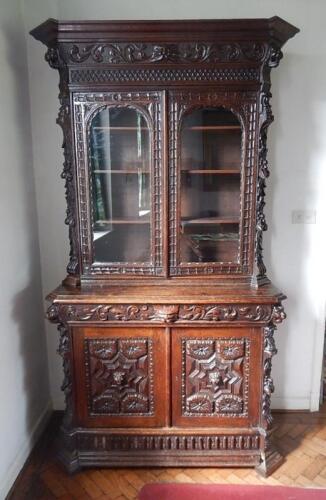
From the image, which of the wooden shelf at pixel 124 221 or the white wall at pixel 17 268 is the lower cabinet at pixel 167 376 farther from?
the wooden shelf at pixel 124 221

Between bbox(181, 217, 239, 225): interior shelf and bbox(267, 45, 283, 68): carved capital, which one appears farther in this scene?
bbox(181, 217, 239, 225): interior shelf

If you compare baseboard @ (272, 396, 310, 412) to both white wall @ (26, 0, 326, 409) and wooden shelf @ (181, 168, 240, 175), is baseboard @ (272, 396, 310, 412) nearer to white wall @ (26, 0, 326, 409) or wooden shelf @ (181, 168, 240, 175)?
white wall @ (26, 0, 326, 409)

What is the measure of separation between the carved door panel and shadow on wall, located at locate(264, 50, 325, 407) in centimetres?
52

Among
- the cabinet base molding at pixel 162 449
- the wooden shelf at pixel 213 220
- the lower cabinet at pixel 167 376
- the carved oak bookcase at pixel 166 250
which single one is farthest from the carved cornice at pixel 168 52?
the cabinet base molding at pixel 162 449

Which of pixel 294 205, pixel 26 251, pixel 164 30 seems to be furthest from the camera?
pixel 294 205

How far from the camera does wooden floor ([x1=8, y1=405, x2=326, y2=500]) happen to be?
5.37 feet

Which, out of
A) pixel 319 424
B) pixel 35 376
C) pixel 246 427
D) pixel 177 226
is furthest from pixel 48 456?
pixel 319 424

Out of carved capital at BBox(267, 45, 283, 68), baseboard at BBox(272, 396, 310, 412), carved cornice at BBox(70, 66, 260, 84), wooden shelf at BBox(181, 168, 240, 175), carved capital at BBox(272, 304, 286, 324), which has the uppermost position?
carved capital at BBox(267, 45, 283, 68)

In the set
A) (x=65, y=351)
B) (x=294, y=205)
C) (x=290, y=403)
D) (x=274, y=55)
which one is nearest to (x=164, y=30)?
(x=274, y=55)

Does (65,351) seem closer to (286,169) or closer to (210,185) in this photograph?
(210,185)

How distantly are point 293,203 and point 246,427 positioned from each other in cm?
124

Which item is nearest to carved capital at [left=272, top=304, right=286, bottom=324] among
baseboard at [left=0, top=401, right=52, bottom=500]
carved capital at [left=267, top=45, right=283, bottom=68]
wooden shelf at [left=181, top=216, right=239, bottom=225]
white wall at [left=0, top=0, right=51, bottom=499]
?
wooden shelf at [left=181, top=216, right=239, bottom=225]

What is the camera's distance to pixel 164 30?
1511 mm

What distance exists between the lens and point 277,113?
1.93 meters
